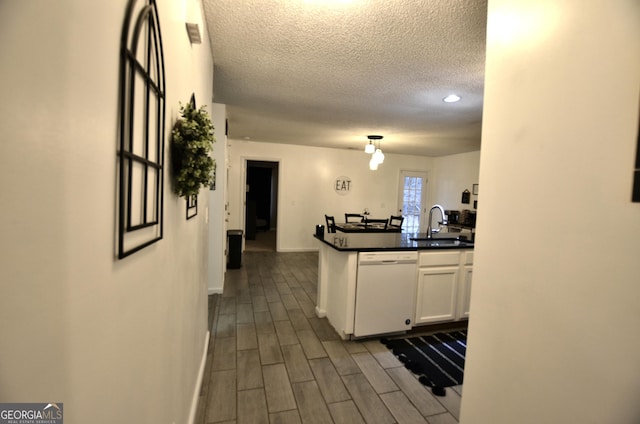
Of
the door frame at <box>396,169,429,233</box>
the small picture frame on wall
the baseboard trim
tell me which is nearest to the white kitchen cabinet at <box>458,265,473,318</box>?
the baseboard trim

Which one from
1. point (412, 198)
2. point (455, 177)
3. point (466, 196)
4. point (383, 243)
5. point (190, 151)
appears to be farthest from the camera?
point (412, 198)

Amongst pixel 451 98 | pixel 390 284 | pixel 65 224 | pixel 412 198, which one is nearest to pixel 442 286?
pixel 390 284

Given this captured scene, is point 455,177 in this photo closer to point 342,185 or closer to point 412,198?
point 412,198

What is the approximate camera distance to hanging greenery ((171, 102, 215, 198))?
1.12m

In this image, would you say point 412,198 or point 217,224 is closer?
point 217,224

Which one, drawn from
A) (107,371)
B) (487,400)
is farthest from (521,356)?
(107,371)

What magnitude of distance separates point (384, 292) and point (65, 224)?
2.69 meters

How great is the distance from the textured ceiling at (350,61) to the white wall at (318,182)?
6.82 ft

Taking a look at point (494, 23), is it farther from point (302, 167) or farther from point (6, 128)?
point (302, 167)

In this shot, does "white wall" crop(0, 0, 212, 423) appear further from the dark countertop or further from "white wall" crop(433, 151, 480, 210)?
"white wall" crop(433, 151, 480, 210)

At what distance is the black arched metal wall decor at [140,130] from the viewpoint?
0.64 m

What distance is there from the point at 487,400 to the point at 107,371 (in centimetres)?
122

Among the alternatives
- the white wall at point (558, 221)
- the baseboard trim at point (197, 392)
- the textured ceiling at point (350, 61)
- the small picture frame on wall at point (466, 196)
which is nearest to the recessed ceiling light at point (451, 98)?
the textured ceiling at point (350, 61)

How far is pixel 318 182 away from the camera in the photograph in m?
6.89
